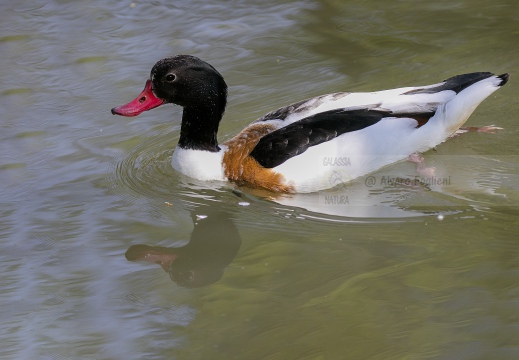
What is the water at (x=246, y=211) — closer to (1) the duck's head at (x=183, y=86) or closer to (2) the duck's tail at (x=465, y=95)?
(2) the duck's tail at (x=465, y=95)

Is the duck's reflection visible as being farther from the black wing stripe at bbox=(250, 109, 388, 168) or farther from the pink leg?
the pink leg

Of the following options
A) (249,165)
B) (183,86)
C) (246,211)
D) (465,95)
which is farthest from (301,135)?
(465,95)

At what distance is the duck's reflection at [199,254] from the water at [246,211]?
0.06ft

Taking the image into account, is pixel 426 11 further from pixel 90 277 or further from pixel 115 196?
pixel 90 277

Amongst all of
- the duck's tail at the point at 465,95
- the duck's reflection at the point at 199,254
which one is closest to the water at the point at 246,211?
the duck's reflection at the point at 199,254

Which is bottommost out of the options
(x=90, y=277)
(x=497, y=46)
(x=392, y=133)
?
(x=90, y=277)

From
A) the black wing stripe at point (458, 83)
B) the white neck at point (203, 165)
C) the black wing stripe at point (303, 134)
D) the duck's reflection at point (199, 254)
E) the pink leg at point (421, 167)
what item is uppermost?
the black wing stripe at point (458, 83)

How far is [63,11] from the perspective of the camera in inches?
407

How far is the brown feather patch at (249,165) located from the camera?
264 inches

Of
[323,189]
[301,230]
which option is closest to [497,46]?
[323,189]

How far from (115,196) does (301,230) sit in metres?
1.53

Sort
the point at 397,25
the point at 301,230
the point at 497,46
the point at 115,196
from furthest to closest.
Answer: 1. the point at 397,25
2. the point at 497,46
3. the point at 115,196
4. the point at 301,230

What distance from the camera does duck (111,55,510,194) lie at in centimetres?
671

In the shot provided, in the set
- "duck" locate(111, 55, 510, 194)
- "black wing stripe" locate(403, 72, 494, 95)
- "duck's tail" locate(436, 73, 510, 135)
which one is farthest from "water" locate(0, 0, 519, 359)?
"black wing stripe" locate(403, 72, 494, 95)
